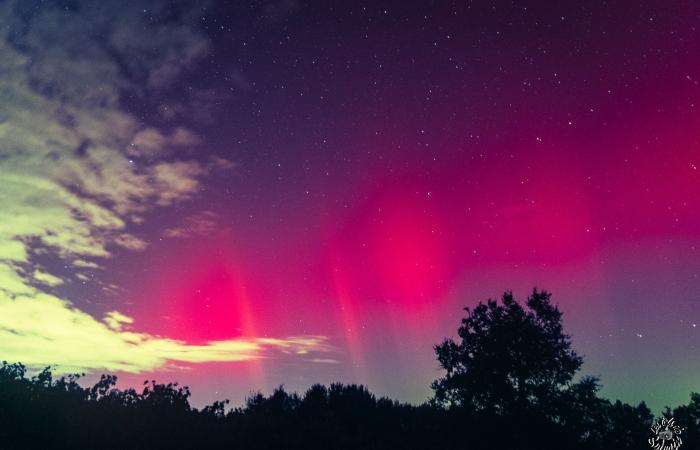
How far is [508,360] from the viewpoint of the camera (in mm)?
29906

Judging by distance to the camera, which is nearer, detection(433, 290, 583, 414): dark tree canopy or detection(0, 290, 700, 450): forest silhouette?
detection(0, 290, 700, 450): forest silhouette

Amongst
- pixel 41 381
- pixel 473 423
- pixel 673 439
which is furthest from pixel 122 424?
pixel 673 439

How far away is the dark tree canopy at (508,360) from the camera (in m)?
28.9

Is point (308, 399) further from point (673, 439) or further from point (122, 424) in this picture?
point (673, 439)

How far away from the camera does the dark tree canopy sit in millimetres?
28875

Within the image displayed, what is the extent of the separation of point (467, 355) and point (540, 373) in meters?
5.72

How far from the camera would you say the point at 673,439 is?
1293 inches

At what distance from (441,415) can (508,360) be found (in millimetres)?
6822

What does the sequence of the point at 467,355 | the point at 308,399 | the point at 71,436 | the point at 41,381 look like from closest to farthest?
the point at 71,436, the point at 41,381, the point at 467,355, the point at 308,399

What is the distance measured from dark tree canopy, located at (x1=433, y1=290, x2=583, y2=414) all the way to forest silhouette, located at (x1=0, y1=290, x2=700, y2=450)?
0.08 m

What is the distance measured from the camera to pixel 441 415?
3055cm

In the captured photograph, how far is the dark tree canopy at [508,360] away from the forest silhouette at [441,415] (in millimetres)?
77

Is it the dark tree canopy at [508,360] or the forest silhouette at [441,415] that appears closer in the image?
the forest silhouette at [441,415]

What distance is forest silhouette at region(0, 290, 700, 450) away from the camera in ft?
64.7
